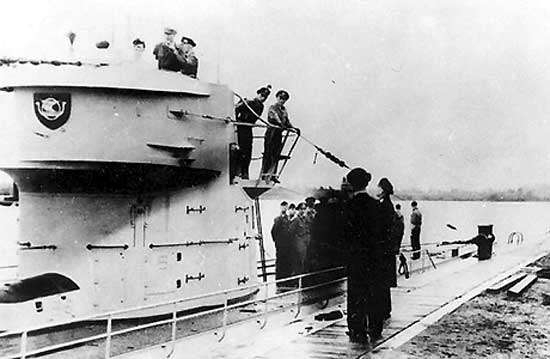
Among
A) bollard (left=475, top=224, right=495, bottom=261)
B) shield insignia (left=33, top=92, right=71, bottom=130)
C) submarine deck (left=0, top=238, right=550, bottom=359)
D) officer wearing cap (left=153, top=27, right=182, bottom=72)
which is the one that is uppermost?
officer wearing cap (left=153, top=27, right=182, bottom=72)

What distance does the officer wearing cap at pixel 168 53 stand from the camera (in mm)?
11977

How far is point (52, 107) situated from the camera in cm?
1040

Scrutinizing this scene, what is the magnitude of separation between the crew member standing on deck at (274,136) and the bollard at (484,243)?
11.5 meters

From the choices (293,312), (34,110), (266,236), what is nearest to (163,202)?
(34,110)

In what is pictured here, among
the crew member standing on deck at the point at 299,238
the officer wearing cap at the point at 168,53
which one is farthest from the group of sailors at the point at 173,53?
the crew member standing on deck at the point at 299,238

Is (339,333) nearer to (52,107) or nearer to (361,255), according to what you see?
(361,255)

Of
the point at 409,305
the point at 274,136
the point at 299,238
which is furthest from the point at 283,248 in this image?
the point at 409,305

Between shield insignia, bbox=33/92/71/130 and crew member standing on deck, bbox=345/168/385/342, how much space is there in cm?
408

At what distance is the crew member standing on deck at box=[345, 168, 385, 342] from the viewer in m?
9.64

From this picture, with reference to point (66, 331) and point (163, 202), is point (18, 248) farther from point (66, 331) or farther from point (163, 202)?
point (163, 202)

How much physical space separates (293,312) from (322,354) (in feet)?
13.6

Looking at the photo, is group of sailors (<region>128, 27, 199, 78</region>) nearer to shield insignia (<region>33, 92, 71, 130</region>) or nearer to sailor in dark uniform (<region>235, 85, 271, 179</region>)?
sailor in dark uniform (<region>235, 85, 271, 179</region>)

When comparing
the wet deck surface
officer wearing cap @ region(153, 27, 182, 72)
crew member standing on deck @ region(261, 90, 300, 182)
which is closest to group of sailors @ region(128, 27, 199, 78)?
officer wearing cap @ region(153, 27, 182, 72)

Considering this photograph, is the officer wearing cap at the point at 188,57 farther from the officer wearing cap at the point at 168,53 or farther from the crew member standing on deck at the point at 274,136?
the crew member standing on deck at the point at 274,136
